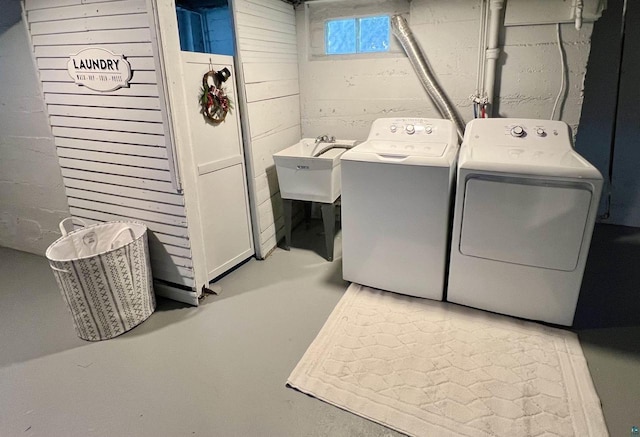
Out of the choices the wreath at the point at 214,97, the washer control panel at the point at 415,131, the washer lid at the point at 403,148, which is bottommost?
the washer lid at the point at 403,148

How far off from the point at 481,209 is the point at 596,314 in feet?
3.12

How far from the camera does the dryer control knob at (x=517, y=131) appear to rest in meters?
2.31

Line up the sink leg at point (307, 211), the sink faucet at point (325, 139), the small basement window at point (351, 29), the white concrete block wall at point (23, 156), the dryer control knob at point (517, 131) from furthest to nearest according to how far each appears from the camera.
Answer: the sink leg at point (307, 211) → the sink faucet at point (325, 139) → the small basement window at point (351, 29) → the white concrete block wall at point (23, 156) → the dryer control knob at point (517, 131)

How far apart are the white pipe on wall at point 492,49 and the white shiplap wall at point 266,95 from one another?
155 centimetres

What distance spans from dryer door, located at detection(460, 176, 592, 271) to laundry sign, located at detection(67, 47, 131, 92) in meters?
1.98

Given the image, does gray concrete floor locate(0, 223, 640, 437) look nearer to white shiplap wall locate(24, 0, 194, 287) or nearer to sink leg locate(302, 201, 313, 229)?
white shiplap wall locate(24, 0, 194, 287)

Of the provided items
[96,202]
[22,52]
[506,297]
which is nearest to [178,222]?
[96,202]

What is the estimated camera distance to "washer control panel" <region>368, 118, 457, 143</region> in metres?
2.56

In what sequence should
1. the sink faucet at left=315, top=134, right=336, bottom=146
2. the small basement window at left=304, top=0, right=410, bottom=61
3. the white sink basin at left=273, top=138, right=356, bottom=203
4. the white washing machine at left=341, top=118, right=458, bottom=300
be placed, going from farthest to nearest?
the sink faucet at left=315, top=134, right=336, bottom=146, the small basement window at left=304, top=0, right=410, bottom=61, the white sink basin at left=273, top=138, right=356, bottom=203, the white washing machine at left=341, top=118, right=458, bottom=300

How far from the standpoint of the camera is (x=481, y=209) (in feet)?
6.92

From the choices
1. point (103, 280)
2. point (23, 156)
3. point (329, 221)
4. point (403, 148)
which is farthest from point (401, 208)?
point (23, 156)

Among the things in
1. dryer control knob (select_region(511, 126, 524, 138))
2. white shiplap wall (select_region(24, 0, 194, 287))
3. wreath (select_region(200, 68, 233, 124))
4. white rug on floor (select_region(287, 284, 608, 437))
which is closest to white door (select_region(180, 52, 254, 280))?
wreath (select_region(200, 68, 233, 124))

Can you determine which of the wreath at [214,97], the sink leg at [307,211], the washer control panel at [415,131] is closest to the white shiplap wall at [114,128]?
the wreath at [214,97]

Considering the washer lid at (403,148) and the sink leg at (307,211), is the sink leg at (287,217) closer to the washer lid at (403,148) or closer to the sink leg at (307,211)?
the sink leg at (307,211)
